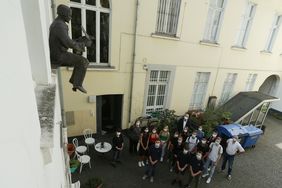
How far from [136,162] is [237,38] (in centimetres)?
932

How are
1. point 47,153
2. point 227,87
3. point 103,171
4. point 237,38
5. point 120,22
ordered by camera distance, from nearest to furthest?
point 47,153, point 103,171, point 120,22, point 237,38, point 227,87

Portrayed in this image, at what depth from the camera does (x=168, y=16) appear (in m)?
8.57

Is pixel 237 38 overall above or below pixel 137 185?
above

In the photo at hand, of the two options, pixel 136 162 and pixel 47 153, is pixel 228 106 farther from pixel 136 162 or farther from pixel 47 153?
pixel 47 153

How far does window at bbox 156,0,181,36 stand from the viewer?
8336 mm

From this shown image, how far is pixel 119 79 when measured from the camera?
329 inches

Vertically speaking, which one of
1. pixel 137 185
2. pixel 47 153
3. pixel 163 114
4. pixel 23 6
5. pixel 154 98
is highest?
pixel 23 6

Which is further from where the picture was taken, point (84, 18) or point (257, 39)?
point (257, 39)

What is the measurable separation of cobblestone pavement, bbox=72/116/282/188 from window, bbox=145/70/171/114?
8.90 feet

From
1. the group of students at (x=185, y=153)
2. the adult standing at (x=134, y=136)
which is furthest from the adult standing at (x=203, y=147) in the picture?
the adult standing at (x=134, y=136)

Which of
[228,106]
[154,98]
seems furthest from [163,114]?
[228,106]

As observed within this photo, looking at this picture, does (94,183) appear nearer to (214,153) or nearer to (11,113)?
(214,153)

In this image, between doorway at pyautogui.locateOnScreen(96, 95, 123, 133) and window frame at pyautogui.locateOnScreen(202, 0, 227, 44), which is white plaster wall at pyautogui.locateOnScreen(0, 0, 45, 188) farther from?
window frame at pyautogui.locateOnScreen(202, 0, 227, 44)

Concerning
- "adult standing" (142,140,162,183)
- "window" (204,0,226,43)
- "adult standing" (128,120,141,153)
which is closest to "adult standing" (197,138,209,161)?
"adult standing" (142,140,162,183)
